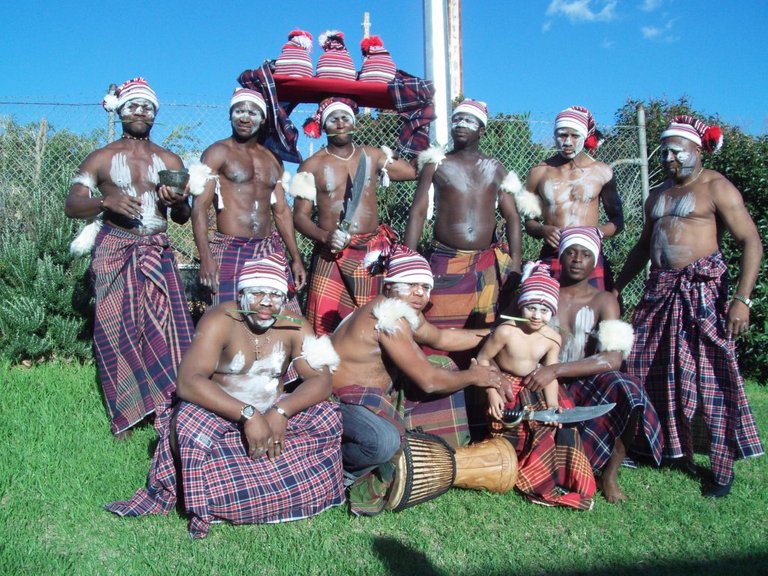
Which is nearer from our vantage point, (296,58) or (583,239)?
(583,239)

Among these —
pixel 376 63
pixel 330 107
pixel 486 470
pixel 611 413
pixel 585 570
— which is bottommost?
pixel 585 570

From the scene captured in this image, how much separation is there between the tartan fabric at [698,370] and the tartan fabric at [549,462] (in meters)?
0.73

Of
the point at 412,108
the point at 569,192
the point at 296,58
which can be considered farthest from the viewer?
the point at 412,108

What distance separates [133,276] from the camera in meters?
4.93

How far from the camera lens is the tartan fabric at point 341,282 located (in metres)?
5.24

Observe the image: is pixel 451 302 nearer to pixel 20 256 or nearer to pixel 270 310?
pixel 270 310

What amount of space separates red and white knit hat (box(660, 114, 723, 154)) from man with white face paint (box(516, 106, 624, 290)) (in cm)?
67

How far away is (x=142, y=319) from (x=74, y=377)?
1343mm

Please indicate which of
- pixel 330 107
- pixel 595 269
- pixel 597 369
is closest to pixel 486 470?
pixel 597 369

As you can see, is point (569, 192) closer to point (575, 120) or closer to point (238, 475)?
point (575, 120)

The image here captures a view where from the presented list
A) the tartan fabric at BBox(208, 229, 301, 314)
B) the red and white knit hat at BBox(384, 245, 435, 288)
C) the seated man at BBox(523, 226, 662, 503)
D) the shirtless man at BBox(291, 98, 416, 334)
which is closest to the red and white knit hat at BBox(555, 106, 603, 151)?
the seated man at BBox(523, 226, 662, 503)

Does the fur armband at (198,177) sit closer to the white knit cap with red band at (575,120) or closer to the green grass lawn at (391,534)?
the green grass lawn at (391,534)

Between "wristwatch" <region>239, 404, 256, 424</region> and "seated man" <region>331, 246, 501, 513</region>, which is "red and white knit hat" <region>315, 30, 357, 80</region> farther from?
"wristwatch" <region>239, 404, 256, 424</region>

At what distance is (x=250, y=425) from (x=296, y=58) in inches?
132
